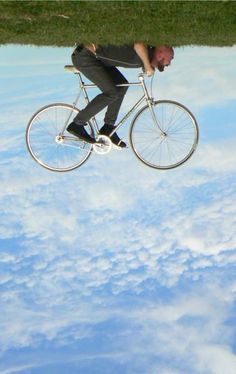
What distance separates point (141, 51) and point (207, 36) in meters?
2.53

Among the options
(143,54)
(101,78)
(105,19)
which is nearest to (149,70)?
(143,54)

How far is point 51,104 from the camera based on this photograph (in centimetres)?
1300

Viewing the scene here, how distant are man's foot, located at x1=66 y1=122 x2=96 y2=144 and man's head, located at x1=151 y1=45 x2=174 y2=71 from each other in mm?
1806

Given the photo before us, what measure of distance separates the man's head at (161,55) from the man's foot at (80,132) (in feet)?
5.93

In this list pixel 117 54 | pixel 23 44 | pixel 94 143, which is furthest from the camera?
pixel 23 44

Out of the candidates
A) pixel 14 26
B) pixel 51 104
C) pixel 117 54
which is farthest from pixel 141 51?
pixel 14 26

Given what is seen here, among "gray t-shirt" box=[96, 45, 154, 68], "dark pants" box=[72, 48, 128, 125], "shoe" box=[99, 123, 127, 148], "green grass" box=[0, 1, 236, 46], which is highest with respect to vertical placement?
"green grass" box=[0, 1, 236, 46]

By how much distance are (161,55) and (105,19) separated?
6.34ft

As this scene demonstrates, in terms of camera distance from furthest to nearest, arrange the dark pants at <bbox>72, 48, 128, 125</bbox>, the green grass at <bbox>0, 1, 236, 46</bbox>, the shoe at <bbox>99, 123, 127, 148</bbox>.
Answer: the green grass at <bbox>0, 1, 236, 46</bbox> < the shoe at <bbox>99, 123, 127, 148</bbox> < the dark pants at <bbox>72, 48, 128, 125</bbox>

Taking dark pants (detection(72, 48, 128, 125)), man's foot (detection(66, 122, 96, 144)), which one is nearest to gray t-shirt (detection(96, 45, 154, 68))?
dark pants (detection(72, 48, 128, 125))

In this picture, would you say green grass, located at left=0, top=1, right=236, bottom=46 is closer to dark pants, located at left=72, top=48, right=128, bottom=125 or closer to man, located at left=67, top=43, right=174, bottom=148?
man, located at left=67, top=43, right=174, bottom=148

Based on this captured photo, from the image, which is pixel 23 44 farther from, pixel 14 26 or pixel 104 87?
pixel 104 87

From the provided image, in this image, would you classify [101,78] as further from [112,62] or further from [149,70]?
[149,70]

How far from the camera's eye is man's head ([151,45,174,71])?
1190 centimetres
